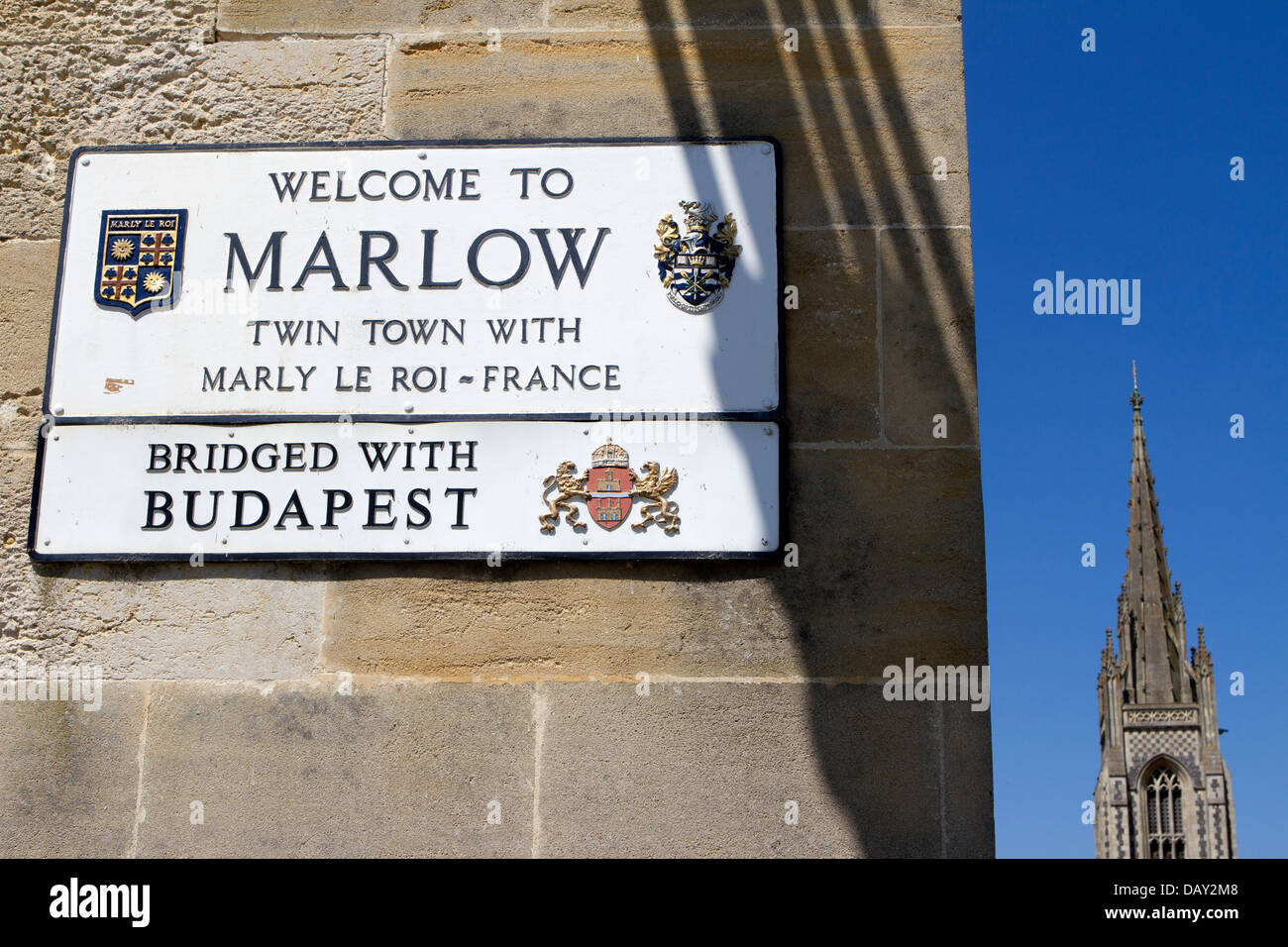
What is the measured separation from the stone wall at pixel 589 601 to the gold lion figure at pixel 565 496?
14 centimetres

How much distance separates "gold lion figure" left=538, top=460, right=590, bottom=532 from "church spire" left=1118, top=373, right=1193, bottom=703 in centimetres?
7010

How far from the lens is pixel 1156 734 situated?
6844cm

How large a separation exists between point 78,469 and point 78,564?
0.28 m

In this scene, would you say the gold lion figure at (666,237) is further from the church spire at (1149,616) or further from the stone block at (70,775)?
the church spire at (1149,616)

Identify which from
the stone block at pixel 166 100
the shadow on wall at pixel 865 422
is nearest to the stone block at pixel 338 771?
the shadow on wall at pixel 865 422

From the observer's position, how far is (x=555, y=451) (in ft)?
12.5

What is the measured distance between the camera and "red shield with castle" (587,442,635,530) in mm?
3775

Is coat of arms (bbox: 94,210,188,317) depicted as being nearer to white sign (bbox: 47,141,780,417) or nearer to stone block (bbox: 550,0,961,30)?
white sign (bbox: 47,141,780,417)

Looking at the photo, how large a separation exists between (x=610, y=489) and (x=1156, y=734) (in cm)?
7074

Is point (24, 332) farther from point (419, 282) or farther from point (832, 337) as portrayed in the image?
point (832, 337)

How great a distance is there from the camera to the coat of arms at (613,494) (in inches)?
149
